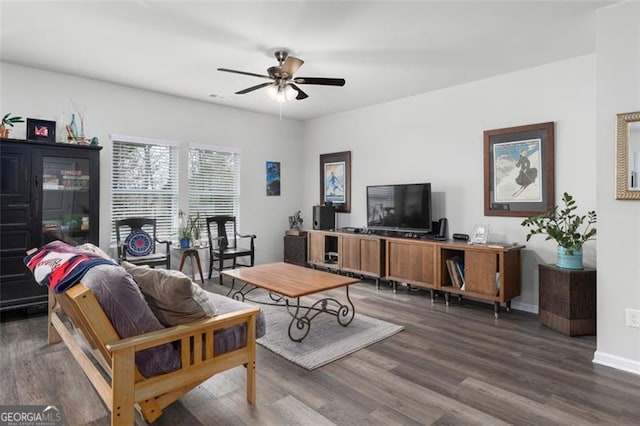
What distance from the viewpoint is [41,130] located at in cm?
380

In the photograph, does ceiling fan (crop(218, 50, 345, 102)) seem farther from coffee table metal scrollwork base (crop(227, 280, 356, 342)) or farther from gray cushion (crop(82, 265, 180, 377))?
gray cushion (crop(82, 265, 180, 377))

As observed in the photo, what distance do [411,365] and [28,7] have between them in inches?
155

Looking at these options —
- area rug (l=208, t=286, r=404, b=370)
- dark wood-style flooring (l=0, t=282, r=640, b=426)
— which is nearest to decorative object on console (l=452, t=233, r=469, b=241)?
dark wood-style flooring (l=0, t=282, r=640, b=426)

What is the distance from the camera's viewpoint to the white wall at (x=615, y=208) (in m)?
2.49

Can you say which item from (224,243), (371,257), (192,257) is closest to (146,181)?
(192,257)

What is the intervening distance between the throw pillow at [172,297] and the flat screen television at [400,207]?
330 centimetres

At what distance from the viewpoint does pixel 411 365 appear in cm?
258

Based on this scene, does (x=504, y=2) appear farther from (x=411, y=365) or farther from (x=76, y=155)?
(x=76, y=155)

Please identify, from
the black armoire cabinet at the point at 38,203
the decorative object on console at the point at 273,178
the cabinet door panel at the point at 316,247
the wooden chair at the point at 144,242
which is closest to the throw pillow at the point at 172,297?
the black armoire cabinet at the point at 38,203

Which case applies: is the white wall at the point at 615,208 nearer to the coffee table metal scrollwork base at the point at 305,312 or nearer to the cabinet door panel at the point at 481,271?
the cabinet door panel at the point at 481,271

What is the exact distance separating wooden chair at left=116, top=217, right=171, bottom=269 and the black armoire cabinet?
440mm

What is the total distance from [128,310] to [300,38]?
262 centimetres

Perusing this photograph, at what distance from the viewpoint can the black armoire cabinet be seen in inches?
134

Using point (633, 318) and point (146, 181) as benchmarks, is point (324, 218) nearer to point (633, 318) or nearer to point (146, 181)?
point (146, 181)
